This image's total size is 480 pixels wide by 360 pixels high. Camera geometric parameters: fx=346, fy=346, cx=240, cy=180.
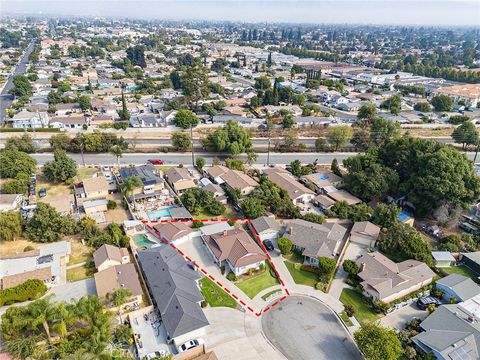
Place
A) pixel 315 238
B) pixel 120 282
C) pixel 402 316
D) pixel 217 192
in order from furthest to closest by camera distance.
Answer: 1. pixel 217 192
2. pixel 315 238
3. pixel 120 282
4. pixel 402 316

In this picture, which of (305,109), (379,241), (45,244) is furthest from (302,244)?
(305,109)

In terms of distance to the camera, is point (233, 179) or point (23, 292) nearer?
point (23, 292)

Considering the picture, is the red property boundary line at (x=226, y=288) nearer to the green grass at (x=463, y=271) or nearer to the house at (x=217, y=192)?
the house at (x=217, y=192)

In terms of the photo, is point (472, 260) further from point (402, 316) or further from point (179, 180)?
point (179, 180)

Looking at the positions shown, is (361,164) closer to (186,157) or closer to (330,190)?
(330,190)

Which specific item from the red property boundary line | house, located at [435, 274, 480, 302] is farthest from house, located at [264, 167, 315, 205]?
house, located at [435, 274, 480, 302]

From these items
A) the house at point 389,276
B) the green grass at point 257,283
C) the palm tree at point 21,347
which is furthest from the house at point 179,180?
the palm tree at point 21,347

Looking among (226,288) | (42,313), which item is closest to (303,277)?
(226,288)
